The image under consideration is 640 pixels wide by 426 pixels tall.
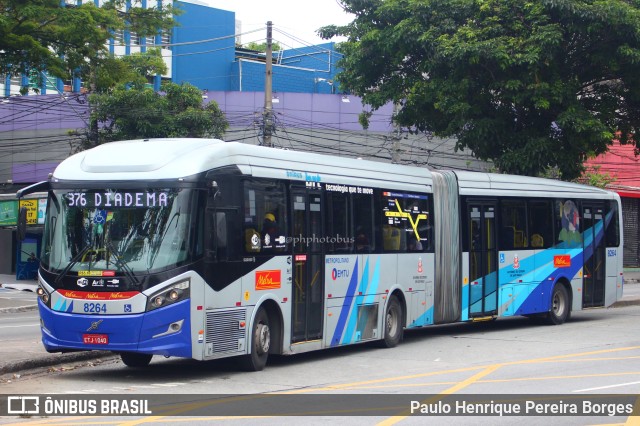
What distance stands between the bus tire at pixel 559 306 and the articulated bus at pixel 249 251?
2.41 meters

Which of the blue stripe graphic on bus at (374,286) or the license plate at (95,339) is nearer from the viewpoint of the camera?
the license plate at (95,339)

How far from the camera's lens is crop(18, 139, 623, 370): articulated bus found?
1169 cm

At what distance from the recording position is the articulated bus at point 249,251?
11688mm

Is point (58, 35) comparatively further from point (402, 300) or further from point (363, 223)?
point (402, 300)

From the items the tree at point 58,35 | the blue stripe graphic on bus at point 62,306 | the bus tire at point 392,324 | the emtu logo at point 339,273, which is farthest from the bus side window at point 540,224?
the blue stripe graphic on bus at point 62,306

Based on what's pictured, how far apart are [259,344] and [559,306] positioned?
11087mm

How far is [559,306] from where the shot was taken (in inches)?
861

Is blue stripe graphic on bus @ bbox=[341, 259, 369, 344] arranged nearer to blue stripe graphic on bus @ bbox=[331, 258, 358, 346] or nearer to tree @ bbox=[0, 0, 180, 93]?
blue stripe graphic on bus @ bbox=[331, 258, 358, 346]

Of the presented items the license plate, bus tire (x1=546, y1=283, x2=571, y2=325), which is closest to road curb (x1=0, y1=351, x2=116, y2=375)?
the license plate

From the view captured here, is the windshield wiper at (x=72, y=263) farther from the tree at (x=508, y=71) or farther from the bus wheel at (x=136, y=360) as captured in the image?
the tree at (x=508, y=71)

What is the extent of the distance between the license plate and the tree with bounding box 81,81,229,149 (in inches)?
961

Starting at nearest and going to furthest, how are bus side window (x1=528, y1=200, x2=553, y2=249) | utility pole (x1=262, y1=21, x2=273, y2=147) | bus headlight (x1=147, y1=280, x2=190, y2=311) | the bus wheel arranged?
1. bus headlight (x1=147, y1=280, x2=190, y2=311)
2. the bus wheel
3. bus side window (x1=528, y1=200, x2=553, y2=249)
4. utility pole (x1=262, y1=21, x2=273, y2=147)

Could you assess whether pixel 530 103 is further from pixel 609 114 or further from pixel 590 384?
pixel 590 384

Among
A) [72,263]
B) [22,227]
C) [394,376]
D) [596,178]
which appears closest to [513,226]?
[394,376]
